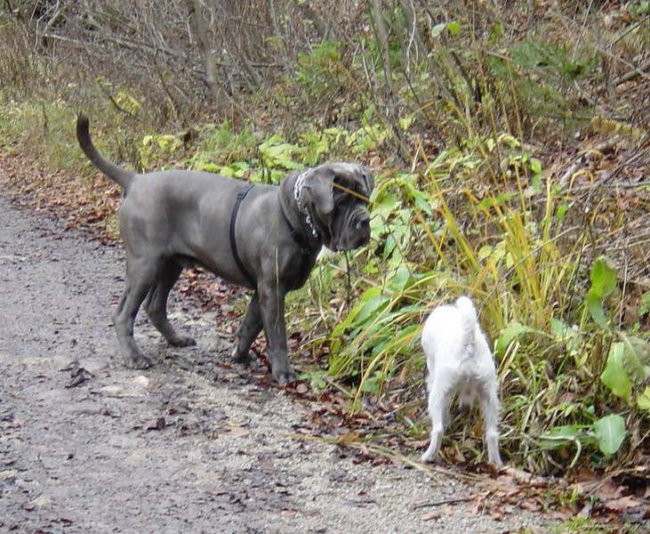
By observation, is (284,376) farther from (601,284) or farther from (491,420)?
(601,284)

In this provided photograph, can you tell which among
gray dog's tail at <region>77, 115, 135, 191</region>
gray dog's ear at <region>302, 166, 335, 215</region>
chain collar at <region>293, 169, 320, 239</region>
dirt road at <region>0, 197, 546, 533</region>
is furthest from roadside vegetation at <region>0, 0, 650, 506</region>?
gray dog's tail at <region>77, 115, 135, 191</region>

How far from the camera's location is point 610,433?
5.59 m

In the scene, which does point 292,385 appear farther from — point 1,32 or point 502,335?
point 1,32

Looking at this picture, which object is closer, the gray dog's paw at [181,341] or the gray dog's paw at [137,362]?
the gray dog's paw at [137,362]

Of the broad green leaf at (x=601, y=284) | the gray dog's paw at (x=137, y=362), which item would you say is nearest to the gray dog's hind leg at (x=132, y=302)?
the gray dog's paw at (x=137, y=362)

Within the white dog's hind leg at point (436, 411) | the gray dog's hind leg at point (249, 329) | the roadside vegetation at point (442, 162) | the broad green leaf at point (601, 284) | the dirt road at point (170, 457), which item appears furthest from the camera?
the gray dog's hind leg at point (249, 329)

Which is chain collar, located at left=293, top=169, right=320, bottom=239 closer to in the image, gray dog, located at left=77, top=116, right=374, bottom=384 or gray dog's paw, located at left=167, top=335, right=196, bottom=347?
gray dog, located at left=77, top=116, right=374, bottom=384

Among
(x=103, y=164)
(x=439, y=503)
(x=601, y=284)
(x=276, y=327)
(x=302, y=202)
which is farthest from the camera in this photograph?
(x=103, y=164)

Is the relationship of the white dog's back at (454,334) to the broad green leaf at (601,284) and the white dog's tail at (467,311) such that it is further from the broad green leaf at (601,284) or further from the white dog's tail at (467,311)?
the broad green leaf at (601,284)

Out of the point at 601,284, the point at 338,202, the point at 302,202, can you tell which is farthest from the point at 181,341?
the point at 601,284

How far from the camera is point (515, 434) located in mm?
5938

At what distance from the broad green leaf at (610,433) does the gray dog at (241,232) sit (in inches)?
71.1

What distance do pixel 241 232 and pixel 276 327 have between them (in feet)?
Answer: 2.11

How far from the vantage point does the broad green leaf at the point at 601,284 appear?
6.00m
